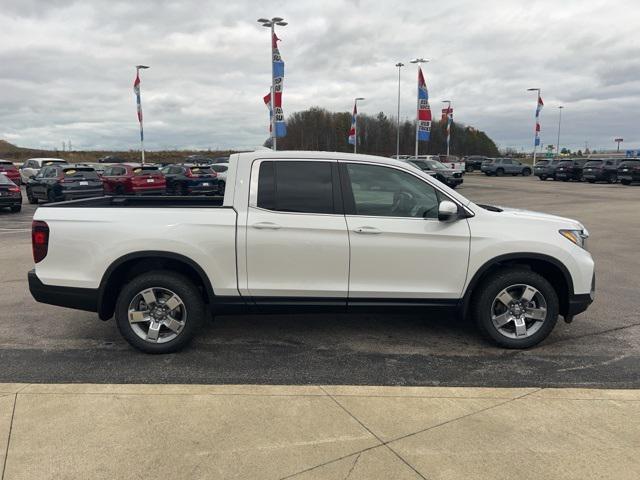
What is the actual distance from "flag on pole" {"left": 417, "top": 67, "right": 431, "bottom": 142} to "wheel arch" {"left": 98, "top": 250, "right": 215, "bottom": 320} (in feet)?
96.1

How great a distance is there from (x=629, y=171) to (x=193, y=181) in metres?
27.5

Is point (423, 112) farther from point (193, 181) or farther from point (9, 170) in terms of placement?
point (9, 170)

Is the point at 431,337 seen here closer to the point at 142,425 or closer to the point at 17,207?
the point at 142,425

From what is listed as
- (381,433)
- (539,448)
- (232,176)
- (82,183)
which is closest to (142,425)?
(381,433)

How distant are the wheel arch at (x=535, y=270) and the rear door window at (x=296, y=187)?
4.69 ft

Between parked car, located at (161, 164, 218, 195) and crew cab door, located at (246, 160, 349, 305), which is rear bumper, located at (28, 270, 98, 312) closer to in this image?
crew cab door, located at (246, 160, 349, 305)

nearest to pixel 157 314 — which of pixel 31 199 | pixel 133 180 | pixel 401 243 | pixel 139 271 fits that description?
pixel 139 271

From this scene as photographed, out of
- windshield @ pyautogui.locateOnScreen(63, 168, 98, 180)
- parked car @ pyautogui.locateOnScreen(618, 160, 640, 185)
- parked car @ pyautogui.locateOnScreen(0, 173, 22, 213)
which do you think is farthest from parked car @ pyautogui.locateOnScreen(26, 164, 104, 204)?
parked car @ pyautogui.locateOnScreen(618, 160, 640, 185)

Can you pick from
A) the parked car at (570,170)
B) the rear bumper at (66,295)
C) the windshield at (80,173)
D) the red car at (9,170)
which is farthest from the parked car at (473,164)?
the rear bumper at (66,295)

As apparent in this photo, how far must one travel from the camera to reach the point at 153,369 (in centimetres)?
421

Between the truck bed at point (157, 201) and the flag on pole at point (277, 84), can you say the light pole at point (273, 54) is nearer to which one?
the flag on pole at point (277, 84)

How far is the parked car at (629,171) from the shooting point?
32031 mm

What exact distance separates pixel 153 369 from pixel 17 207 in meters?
15.9

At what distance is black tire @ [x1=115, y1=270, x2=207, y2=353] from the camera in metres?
4.35
